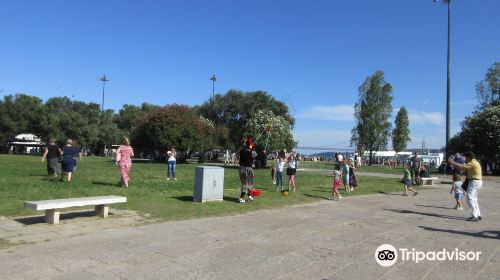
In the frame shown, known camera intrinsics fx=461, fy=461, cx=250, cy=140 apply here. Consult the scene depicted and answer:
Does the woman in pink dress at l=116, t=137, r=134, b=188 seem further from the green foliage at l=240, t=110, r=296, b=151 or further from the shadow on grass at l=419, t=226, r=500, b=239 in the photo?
the green foliage at l=240, t=110, r=296, b=151

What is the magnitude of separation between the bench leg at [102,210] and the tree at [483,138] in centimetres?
3688

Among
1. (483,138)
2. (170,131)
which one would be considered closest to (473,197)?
(483,138)

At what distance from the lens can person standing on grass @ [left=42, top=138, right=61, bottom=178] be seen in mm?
17531

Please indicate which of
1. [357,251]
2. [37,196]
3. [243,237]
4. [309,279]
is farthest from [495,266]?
[37,196]

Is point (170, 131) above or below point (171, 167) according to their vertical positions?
above

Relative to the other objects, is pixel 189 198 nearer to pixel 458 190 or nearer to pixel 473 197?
pixel 473 197

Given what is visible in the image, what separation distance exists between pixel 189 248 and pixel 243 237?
1239 mm

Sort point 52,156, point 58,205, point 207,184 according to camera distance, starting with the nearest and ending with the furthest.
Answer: point 58,205 < point 207,184 < point 52,156

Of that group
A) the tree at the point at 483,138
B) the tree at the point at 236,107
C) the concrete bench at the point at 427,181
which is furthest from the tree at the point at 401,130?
the concrete bench at the point at 427,181

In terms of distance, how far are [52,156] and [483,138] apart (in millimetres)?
34809

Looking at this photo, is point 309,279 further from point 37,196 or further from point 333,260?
point 37,196

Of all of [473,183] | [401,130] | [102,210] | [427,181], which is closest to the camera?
[102,210]

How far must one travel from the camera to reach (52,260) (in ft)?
19.9

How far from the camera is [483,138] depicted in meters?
39.2
